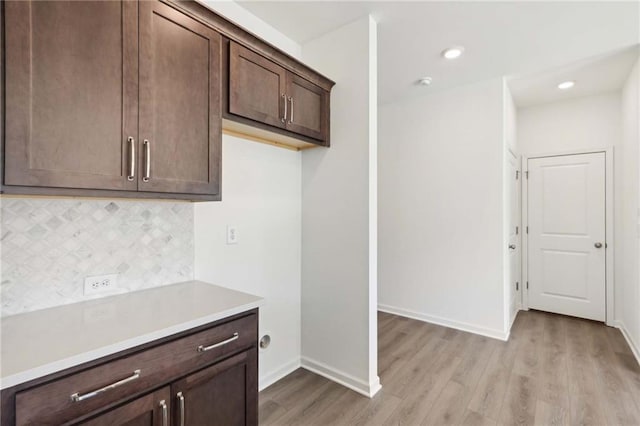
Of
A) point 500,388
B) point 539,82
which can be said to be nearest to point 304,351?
point 500,388

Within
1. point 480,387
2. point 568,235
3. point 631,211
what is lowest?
point 480,387

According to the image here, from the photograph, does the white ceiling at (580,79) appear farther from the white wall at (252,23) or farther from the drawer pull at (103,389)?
the drawer pull at (103,389)

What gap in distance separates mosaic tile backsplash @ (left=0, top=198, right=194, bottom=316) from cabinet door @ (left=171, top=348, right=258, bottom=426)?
64 centimetres

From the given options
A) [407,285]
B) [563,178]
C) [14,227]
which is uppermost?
[563,178]

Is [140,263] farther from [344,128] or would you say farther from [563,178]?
[563,178]

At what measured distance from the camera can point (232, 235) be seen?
6.81 feet

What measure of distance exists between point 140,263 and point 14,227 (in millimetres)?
521

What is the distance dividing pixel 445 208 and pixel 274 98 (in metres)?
2.38

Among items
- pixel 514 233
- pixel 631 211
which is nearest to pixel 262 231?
pixel 514 233

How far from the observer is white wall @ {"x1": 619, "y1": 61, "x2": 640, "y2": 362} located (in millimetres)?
2716

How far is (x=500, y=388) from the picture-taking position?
7.38 ft

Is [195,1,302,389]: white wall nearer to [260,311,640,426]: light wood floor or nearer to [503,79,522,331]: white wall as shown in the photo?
[260,311,640,426]: light wood floor

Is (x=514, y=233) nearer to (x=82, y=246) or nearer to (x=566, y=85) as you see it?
(x=566, y=85)

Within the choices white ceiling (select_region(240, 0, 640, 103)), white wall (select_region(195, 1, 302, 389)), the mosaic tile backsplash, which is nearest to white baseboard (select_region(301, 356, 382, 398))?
white wall (select_region(195, 1, 302, 389))
